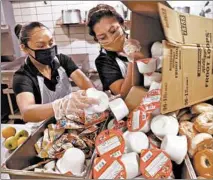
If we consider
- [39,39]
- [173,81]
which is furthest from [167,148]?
[39,39]

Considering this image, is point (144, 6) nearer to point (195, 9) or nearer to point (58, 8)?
point (58, 8)

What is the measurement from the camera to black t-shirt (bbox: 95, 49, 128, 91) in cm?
123

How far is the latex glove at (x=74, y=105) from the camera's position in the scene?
0.81 meters

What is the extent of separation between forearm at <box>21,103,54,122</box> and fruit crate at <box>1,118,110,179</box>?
0.04 metres

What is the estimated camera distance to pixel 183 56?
2.26ft

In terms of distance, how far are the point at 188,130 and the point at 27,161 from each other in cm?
59

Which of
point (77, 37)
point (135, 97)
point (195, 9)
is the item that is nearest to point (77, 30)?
point (77, 37)

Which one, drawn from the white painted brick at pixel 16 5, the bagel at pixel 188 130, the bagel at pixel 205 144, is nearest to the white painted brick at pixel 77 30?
the white painted brick at pixel 16 5

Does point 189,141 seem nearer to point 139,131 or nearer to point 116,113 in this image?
point 139,131

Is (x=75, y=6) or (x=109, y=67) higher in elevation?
(x=75, y=6)

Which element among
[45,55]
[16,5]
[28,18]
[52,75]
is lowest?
[52,75]

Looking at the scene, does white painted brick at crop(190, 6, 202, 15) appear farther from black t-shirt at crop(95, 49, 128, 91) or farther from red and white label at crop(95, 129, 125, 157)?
red and white label at crop(95, 129, 125, 157)

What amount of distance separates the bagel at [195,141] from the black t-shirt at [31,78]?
0.89 metres

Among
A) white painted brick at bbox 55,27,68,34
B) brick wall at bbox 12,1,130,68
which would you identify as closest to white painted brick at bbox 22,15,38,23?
brick wall at bbox 12,1,130,68
